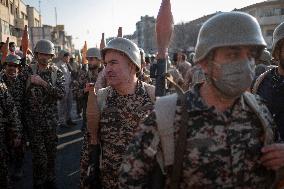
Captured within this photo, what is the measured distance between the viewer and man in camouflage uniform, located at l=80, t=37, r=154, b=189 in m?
3.67

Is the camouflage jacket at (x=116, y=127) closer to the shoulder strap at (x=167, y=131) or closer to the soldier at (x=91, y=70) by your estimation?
the shoulder strap at (x=167, y=131)

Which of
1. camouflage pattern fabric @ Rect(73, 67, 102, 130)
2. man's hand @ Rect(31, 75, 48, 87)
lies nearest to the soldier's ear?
man's hand @ Rect(31, 75, 48, 87)

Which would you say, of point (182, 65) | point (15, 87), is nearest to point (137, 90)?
point (15, 87)

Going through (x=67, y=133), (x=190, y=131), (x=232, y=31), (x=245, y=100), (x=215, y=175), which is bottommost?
(x=67, y=133)

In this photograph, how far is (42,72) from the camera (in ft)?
21.7

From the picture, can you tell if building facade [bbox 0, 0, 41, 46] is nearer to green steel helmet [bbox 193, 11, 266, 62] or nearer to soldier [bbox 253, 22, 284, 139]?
soldier [bbox 253, 22, 284, 139]

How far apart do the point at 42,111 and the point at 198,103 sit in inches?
183

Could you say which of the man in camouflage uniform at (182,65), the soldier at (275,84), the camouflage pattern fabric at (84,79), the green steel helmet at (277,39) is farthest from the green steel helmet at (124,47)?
the man in camouflage uniform at (182,65)

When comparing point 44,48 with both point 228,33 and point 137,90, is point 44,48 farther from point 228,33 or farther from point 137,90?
point 228,33

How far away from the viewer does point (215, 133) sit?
2252 mm

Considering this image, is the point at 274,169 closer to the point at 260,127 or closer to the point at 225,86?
the point at 260,127

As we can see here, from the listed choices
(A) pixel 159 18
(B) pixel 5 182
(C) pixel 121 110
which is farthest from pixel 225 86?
(B) pixel 5 182

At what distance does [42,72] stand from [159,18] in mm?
3997

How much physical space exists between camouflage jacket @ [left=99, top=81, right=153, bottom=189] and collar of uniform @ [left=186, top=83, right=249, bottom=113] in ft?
4.45
